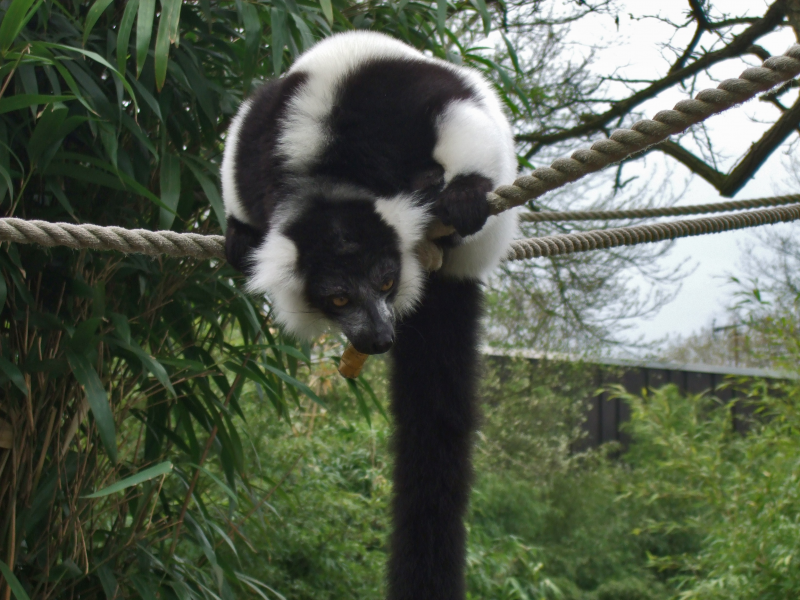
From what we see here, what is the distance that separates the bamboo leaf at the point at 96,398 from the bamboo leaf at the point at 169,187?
413mm

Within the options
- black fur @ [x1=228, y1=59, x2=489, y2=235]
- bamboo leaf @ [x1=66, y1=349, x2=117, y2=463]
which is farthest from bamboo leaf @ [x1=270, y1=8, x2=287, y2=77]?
bamboo leaf @ [x1=66, y1=349, x2=117, y2=463]

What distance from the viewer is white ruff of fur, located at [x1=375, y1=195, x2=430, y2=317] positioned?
1482 mm

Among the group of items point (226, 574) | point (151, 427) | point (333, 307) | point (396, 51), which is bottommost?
point (226, 574)

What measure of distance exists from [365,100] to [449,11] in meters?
1.40

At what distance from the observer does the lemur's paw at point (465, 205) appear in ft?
4.67

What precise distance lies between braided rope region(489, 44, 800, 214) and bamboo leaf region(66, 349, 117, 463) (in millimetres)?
1091

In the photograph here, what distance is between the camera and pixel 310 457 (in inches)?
125

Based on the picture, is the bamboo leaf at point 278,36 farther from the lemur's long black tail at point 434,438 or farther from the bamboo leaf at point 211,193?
the lemur's long black tail at point 434,438

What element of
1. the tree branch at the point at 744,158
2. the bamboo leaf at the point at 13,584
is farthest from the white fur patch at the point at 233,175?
Answer: the tree branch at the point at 744,158

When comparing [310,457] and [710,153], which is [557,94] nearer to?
[710,153]

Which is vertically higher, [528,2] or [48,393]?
[528,2]

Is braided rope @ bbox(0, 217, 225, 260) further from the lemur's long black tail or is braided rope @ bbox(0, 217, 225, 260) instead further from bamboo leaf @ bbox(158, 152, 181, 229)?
the lemur's long black tail

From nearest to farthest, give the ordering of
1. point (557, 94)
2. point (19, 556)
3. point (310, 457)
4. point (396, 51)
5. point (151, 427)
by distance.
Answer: point (396, 51), point (19, 556), point (151, 427), point (310, 457), point (557, 94)

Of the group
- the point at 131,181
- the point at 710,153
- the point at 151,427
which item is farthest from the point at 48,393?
the point at 710,153
